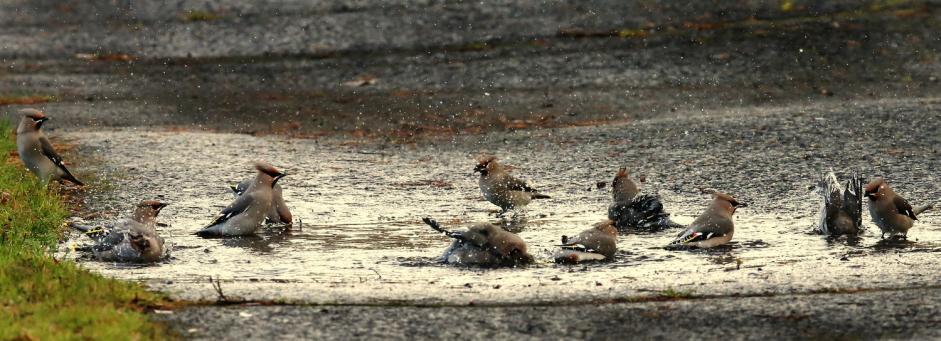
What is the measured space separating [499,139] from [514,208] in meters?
3.33

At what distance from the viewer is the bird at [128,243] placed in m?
9.01

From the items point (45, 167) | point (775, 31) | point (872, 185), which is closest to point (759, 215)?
point (872, 185)

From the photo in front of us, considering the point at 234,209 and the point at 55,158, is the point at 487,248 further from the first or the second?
the point at 55,158

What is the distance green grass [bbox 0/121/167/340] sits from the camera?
6.88 meters

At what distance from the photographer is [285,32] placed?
69.6 ft

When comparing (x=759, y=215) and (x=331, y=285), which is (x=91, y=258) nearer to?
(x=331, y=285)

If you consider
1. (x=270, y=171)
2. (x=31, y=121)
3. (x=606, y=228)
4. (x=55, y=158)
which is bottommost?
(x=606, y=228)

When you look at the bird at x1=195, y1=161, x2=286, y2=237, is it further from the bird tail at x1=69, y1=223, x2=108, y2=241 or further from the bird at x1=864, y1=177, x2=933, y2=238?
the bird at x1=864, y1=177, x2=933, y2=238

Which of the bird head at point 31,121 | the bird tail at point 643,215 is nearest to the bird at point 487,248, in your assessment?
the bird tail at point 643,215

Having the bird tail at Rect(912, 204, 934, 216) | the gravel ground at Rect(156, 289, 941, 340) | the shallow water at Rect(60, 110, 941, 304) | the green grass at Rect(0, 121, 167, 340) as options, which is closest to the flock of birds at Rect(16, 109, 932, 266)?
the bird tail at Rect(912, 204, 934, 216)

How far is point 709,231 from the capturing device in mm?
9492

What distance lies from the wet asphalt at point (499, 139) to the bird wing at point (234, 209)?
10.4 inches

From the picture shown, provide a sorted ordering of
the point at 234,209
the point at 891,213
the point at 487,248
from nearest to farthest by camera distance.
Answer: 1. the point at 487,248
2. the point at 891,213
3. the point at 234,209

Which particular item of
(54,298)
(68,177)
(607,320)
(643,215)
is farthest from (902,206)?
(68,177)
